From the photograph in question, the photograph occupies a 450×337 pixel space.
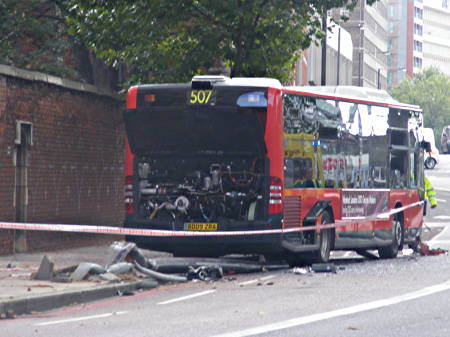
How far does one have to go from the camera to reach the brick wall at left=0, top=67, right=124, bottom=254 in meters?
22.6

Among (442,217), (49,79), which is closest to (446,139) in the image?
(442,217)

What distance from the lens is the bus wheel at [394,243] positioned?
2500cm

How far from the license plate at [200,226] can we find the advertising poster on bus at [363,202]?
3383 mm

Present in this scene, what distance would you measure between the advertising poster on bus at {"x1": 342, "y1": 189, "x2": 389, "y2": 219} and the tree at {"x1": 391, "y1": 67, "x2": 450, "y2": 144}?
A: 5964 inches

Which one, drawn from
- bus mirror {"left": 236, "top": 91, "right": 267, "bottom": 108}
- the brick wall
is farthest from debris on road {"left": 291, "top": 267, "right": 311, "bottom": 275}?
the brick wall

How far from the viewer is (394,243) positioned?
25234 millimetres

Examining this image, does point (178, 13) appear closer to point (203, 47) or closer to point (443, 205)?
point (203, 47)

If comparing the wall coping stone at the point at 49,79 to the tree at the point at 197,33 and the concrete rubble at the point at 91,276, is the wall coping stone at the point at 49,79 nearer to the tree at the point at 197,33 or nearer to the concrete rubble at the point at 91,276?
the tree at the point at 197,33

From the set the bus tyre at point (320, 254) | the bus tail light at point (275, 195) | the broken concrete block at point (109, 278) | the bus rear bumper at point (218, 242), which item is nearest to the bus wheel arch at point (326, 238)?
the bus tyre at point (320, 254)

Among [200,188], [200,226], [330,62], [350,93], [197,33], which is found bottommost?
[200,226]

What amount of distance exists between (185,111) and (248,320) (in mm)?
8128

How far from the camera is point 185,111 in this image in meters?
20.3

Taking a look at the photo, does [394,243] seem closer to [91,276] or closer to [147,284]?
[147,284]

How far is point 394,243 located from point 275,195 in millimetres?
5760
